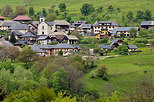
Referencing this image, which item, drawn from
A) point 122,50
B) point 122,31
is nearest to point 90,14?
point 122,31

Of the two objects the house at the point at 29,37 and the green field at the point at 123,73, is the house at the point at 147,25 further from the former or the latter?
the green field at the point at 123,73

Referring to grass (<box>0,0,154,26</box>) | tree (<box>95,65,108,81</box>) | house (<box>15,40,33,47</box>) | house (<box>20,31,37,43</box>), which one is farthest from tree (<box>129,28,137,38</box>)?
tree (<box>95,65,108,81</box>)

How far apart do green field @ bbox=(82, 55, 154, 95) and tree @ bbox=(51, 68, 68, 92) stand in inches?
127

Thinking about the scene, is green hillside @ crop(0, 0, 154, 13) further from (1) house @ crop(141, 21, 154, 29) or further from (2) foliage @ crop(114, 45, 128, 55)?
(2) foliage @ crop(114, 45, 128, 55)

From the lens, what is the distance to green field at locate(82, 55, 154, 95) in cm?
4844

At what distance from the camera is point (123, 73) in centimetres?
5325

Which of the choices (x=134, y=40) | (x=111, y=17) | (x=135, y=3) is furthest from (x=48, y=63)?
(x=135, y=3)

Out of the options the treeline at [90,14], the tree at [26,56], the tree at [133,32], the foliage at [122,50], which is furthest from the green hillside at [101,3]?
the tree at [26,56]

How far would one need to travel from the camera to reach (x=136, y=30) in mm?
78875

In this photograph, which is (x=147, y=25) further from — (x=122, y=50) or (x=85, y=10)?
(x=85, y=10)

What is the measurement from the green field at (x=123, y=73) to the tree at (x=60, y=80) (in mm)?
3220

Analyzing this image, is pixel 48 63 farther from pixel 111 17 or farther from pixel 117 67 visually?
pixel 111 17

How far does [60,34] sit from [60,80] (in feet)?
109

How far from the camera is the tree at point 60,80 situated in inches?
1809
